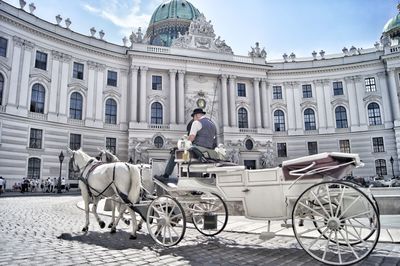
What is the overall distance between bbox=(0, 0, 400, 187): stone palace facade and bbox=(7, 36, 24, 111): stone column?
95 millimetres

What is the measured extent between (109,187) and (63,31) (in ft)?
96.1

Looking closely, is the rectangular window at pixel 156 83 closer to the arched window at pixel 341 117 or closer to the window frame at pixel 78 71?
the window frame at pixel 78 71

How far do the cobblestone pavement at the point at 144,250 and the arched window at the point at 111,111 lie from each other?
26194 mm

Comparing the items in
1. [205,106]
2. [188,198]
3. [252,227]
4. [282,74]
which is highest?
[282,74]

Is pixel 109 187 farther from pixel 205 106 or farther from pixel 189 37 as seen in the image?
pixel 189 37

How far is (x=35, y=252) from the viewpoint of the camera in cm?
498

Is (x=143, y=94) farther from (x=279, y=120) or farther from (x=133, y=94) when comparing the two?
(x=279, y=120)

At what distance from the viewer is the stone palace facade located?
2677 cm

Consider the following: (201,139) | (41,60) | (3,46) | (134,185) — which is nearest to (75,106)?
(41,60)

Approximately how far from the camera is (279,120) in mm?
39125

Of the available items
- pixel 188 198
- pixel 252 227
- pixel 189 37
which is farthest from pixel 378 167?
pixel 188 198

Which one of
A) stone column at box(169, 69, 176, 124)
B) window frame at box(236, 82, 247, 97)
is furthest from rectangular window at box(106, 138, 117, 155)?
window frame at box(236, 82, 247, 97)

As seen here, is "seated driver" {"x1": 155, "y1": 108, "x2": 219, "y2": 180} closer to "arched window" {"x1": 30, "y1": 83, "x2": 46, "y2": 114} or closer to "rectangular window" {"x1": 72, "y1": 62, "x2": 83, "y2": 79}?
"arched window" {"x1": 30, "y1": 83, "x2": 46, "y2": 114}

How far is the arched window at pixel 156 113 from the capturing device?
1341 inches
